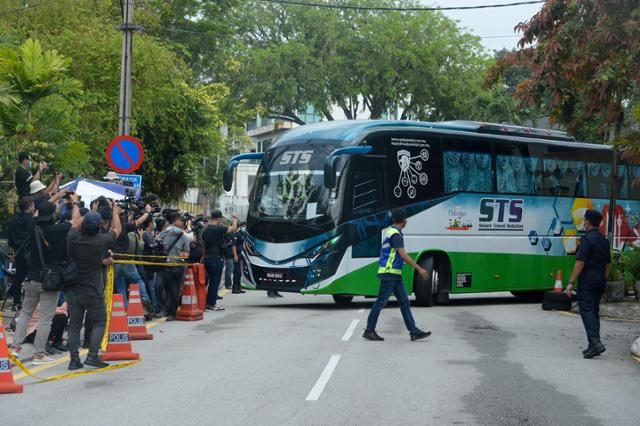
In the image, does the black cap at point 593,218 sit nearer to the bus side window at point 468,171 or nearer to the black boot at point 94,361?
the black boot at point 94,361

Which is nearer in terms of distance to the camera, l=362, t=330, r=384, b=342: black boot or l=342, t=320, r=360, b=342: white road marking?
l=362, t=330, r=384, b=342: black boot

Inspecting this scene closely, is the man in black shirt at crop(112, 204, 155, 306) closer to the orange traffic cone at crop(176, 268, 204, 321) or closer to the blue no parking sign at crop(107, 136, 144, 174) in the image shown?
the orange traffic cone at crop(176, 268, 204, 321)

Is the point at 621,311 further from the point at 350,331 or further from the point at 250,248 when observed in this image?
the point at 250,248

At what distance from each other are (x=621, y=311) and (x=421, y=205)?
4.60 metres

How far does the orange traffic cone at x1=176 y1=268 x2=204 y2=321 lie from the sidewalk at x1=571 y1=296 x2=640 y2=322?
824cm

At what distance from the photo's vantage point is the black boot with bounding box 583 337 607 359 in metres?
13.4

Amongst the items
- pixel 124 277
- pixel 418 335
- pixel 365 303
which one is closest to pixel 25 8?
pixel 365 303

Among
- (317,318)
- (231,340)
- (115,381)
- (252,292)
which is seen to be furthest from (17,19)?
(115,381)

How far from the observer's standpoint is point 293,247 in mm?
20594

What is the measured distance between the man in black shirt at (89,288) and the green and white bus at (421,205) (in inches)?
324

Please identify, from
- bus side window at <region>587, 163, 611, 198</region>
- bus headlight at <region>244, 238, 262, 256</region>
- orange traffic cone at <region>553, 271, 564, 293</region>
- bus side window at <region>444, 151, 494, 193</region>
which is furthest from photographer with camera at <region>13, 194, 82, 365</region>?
bus side window at <region>587, 163, 611, 198</region>

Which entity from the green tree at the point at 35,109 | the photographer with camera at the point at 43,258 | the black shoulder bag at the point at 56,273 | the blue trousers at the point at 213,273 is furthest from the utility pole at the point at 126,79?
the black shoulder bag at the point at 56,273

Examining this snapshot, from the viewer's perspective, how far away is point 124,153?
20.8 metres

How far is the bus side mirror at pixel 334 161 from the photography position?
767 inches
